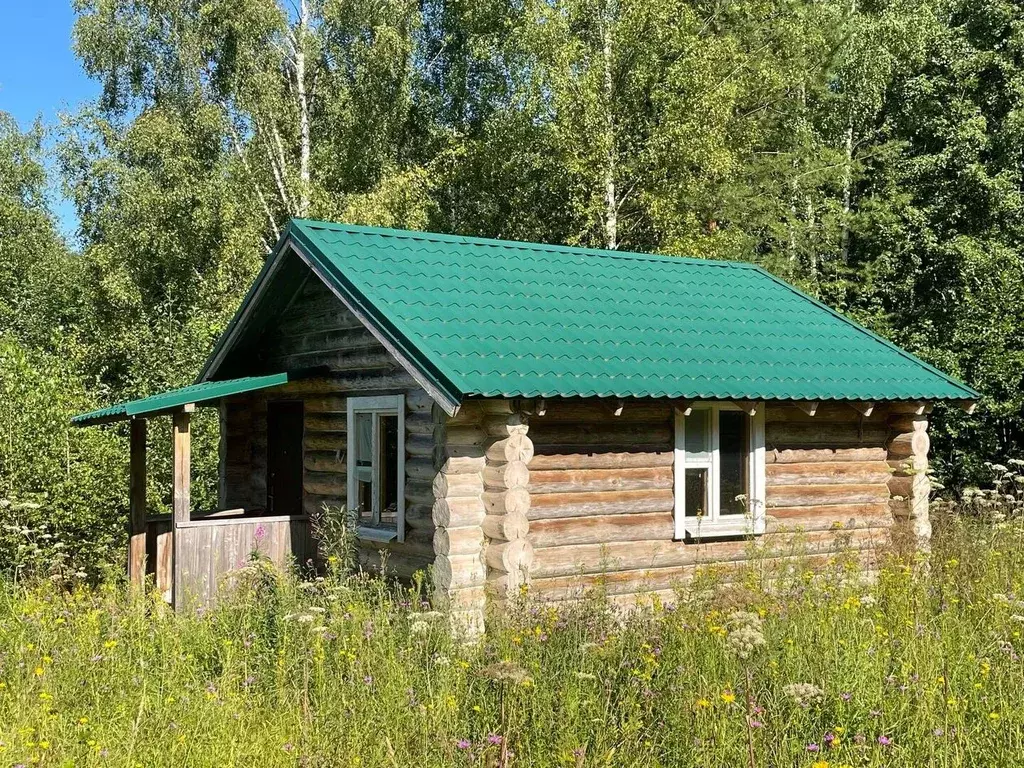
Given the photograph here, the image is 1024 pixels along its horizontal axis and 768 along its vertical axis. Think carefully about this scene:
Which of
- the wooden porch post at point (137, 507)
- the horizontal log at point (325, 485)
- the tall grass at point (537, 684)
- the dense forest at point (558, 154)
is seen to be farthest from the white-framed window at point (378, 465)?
the dense forest at point (558, 154)

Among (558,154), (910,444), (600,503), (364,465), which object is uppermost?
(558,154)

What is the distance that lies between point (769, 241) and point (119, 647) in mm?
23580

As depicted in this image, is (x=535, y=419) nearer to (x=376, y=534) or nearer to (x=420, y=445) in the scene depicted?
(x=420, y=445)

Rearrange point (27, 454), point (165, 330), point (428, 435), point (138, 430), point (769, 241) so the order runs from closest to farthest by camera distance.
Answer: point (428, 435)
point (138, 430)
point (27, 454)
point (165, 330)
point (769, 241)

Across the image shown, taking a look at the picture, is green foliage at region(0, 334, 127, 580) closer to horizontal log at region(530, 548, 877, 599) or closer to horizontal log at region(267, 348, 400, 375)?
horizontal log at region(267, 348, 400, 375)

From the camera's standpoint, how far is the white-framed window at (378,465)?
10.7 meters

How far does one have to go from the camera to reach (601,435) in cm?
1077

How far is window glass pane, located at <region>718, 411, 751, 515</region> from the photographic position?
38.5 feet

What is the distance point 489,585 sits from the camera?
9648 mm

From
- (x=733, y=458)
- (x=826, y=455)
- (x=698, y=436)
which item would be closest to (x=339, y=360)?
(x=698, y=436)

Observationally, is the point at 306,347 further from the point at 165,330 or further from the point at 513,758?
the point at 165,330

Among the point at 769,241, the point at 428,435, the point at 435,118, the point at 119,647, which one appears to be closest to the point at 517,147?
the point at 435,118

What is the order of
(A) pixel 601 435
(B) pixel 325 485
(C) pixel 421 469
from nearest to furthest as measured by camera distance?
(C) pixel 421 469, (A) pixel 601 435, (B) pixel 325 485

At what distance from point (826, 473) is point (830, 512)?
50 centimetres
